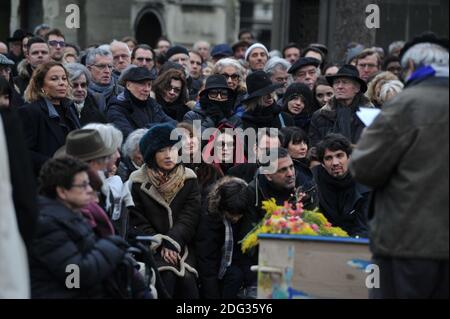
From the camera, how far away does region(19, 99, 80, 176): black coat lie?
1083cm

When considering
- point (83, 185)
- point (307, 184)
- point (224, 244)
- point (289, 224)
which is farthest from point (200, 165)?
point (83, 185)

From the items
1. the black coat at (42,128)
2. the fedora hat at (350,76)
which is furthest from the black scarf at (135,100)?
the fedora hat at (350,76)

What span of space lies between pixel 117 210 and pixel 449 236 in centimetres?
313

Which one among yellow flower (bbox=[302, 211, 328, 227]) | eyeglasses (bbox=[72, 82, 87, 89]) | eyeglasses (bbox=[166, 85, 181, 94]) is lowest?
yellow flower (bbox=[302, 211, 328, 227])

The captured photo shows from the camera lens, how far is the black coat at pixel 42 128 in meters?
10.8

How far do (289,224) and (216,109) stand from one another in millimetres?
3814

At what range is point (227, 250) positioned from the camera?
1046 centimetres

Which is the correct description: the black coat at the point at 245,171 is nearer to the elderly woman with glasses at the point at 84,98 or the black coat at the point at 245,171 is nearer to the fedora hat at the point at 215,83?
the elderly woman with glasses at the point at 84,98

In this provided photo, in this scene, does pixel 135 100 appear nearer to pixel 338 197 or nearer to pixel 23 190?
pixel 338 197

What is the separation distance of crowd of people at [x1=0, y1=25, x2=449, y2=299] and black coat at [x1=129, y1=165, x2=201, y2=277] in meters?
0.01

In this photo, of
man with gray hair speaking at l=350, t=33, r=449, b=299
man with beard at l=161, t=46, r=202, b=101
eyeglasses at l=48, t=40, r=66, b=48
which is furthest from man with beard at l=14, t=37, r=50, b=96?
man with gray hair speaking at l=350, t=33, r=449, b=299

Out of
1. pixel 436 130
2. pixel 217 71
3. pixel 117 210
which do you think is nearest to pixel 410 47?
pixel 436 130

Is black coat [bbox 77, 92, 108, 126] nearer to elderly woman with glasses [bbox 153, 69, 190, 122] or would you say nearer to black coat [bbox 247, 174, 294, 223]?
elderly woman with glasses [bbox 153, 69, 190, 122]

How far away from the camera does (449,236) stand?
23.2ft
